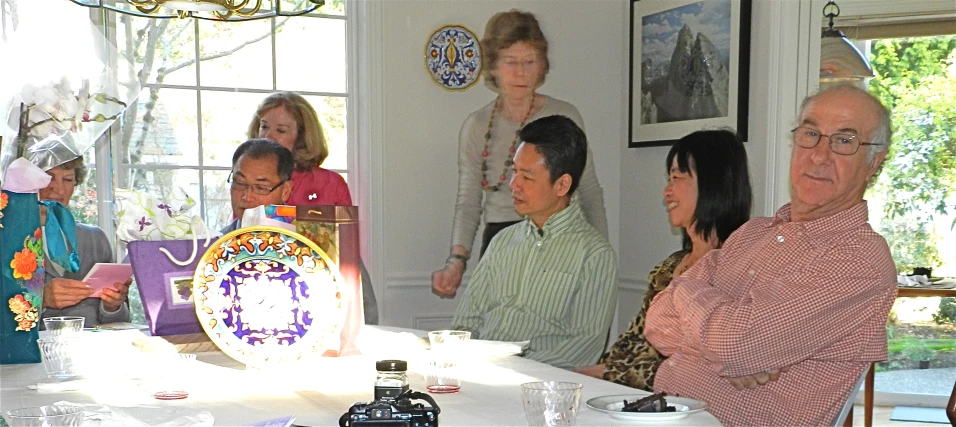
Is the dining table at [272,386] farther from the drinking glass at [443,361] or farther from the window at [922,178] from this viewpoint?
the window at [922,178]

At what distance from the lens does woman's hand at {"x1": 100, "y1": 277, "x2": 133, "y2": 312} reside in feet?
8.89

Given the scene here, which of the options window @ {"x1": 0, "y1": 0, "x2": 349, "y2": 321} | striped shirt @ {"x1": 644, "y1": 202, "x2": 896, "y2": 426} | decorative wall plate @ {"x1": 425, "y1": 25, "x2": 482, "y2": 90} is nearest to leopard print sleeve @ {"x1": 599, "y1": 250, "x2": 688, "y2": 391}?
striped shirt @ {"x1": 644, "y1": 202, "x2": 896, "y2": 426}

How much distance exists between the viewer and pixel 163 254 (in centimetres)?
233

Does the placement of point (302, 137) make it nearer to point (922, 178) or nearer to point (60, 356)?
point (60, 356)

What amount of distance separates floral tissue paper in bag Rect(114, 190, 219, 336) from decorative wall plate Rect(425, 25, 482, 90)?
2.45m

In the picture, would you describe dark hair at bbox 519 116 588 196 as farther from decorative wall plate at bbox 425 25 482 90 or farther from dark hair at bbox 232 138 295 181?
decorative wall plate at bbox 425 25 482 90

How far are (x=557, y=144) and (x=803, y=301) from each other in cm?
131

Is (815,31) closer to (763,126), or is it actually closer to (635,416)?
(763,126)

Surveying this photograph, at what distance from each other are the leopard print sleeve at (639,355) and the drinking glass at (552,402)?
115 centimetres

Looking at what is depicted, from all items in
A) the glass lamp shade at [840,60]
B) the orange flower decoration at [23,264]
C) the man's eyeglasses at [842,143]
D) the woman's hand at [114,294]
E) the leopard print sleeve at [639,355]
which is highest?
the glass lamp shade at [840,60]

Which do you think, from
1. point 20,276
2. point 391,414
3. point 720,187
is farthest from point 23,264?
point 720,187

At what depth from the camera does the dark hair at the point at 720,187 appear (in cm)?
268

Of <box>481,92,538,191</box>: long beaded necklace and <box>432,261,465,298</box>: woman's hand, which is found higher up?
<box>481,92,538,191</box>: long beaded necklace

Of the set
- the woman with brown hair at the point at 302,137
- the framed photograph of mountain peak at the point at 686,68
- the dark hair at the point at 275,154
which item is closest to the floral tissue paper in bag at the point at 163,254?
the dark hair at the point at 275,154
